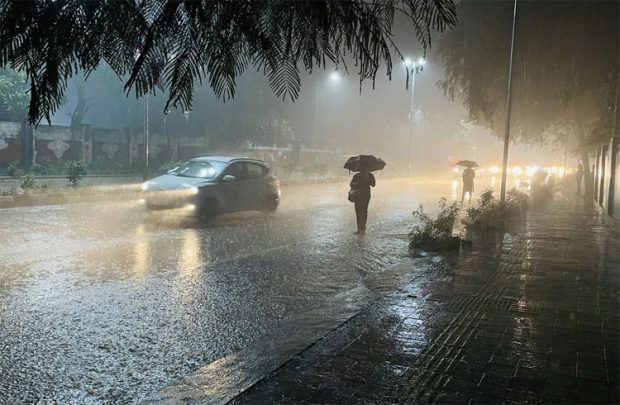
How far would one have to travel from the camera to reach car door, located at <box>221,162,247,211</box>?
14555 mm

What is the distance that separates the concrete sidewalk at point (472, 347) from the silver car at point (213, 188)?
23.9 ft

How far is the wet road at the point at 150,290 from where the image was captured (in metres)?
4.43

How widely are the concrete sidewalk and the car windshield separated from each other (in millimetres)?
7847

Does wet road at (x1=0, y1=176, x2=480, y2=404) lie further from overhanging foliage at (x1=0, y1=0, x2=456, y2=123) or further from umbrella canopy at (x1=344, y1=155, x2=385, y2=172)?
overhanging foliage at (x1=0, y1=0, x2=456, y2=123)

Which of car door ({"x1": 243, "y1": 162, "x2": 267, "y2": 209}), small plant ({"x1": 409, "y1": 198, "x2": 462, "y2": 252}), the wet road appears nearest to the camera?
the wet road

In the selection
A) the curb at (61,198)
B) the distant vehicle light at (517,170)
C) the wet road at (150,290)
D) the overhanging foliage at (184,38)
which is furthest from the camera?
the distant vehicle light at (517,170)

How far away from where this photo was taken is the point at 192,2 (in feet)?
7.05

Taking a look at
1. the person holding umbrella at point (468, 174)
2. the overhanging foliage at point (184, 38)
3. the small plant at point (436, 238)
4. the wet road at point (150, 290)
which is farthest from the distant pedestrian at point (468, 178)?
the overhanging foliage at point (184, 38)

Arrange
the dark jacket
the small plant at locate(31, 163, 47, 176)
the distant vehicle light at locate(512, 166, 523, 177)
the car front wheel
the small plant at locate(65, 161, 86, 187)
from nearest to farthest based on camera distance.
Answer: the dark jacket, the car front wheel, the small plant at locate(65, 161, 86, 187), the small plant at locate(31, 163, 47, 176), the distant vehicle light at locate(512, 166, 523, 177)

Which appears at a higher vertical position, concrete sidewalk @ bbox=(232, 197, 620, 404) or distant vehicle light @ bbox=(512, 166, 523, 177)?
distant vehicle light @ bbox=(512, 166, 523, 177)

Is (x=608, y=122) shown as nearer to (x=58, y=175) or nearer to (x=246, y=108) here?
(x=58, y=175)

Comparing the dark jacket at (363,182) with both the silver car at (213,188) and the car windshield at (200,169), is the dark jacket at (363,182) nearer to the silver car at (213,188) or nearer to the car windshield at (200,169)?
the silver car at (213,188)

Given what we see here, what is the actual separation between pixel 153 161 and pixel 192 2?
42356mm

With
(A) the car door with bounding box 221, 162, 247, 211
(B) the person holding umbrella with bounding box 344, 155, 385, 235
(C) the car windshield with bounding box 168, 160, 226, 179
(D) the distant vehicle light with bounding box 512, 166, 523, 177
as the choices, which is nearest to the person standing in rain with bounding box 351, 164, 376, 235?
(B) the person holding umbrella with bounding box 344, 155, 385, 235
